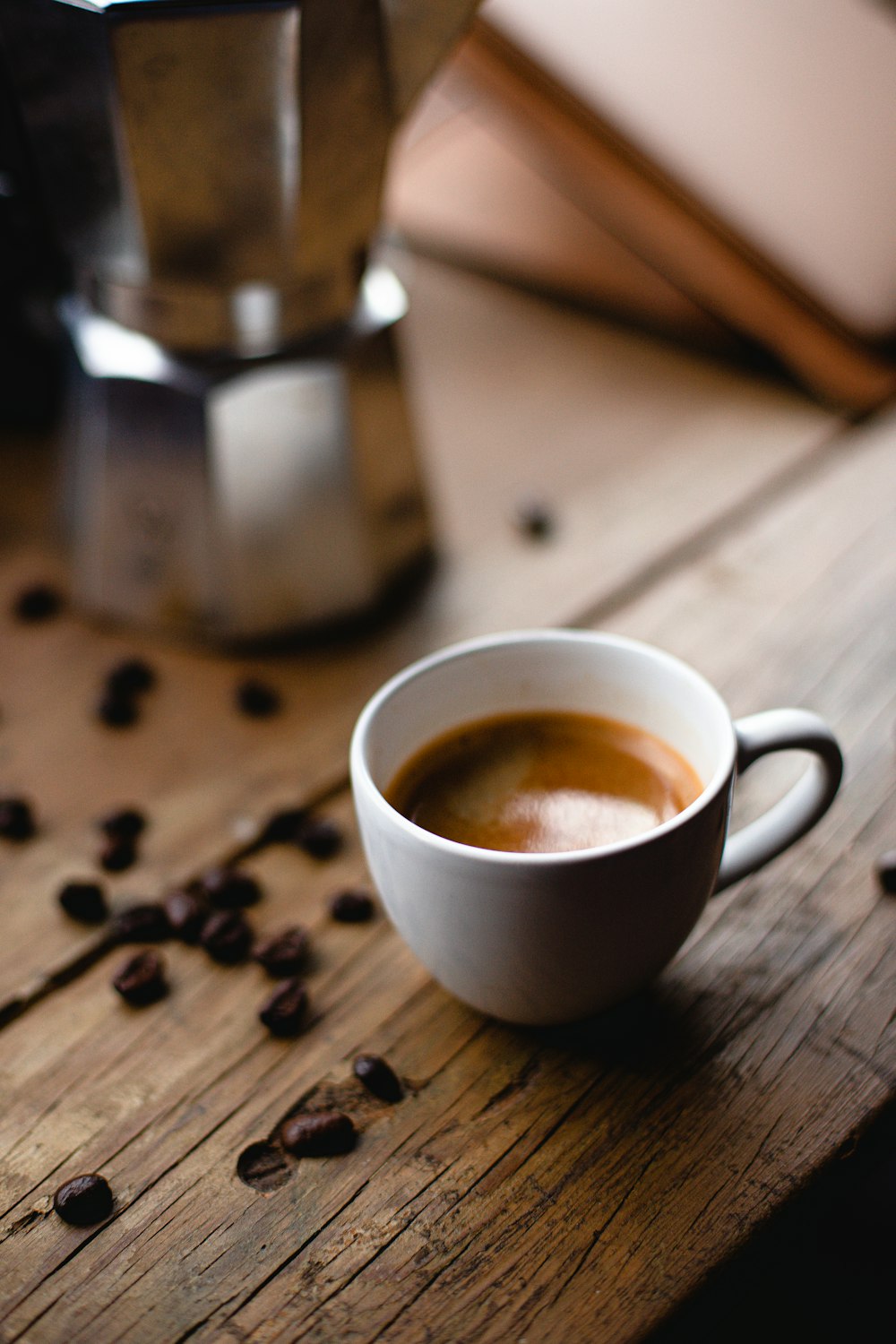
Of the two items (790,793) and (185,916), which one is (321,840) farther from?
(790,793)

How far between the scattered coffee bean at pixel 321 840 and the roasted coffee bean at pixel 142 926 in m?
0.08

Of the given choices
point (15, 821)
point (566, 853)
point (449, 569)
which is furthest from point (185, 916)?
point (449, 569)

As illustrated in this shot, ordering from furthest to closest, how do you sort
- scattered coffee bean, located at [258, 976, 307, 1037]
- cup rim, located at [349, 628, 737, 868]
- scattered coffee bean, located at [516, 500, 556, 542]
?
scattered coffee bean, located at [516, 500, 556, 542], scattered coffee bean, located at [258, 976, 307, 1037], cup rim, located at [349, 628, 737, 868]

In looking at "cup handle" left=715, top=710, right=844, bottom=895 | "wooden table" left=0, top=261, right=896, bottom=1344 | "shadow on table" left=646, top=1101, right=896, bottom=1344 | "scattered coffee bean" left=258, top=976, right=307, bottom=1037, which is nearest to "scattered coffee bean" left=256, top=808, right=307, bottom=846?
"wooden table" left=0, top=261, right=896, bottom=1344

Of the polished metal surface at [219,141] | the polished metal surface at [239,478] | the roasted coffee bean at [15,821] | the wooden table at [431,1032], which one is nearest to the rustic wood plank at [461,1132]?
the wooden table at [431,1032]

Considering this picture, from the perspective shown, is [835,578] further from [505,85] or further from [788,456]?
[505,85]

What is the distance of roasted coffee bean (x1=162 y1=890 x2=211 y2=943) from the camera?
0.55m

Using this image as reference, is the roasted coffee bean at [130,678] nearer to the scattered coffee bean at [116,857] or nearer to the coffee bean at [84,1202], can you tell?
the scattered coffee bean at [116,857]

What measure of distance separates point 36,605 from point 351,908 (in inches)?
14.2

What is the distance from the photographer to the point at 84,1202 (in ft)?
1.41

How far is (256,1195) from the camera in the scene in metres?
0.44

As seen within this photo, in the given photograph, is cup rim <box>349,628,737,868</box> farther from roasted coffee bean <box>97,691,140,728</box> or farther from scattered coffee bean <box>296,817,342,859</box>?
roasted coffee bean <box>97,691,140,728</box>

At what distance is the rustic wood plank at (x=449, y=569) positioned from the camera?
0.63 metres

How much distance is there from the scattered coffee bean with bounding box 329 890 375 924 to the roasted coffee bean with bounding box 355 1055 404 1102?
88mm
